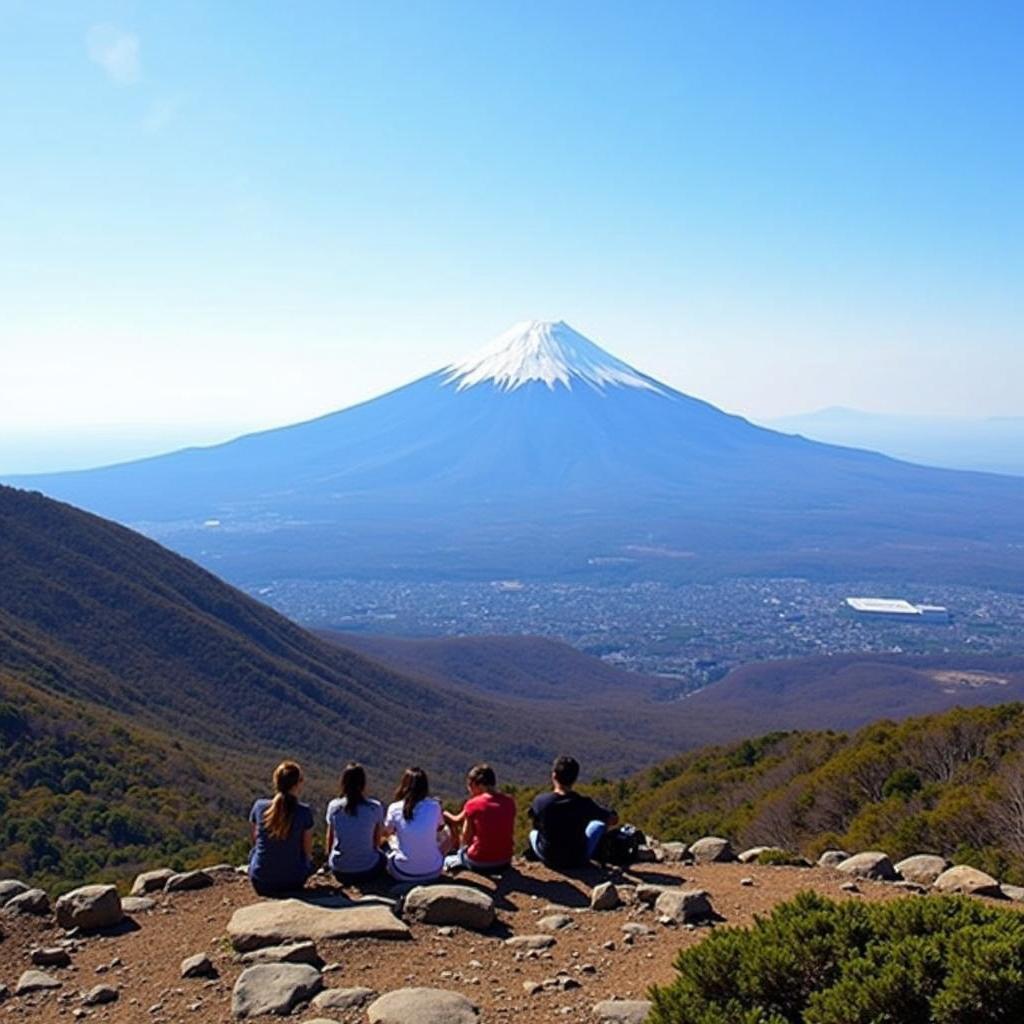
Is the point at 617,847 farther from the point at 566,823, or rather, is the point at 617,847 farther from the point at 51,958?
the point at 51,958

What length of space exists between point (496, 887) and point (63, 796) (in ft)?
59.7

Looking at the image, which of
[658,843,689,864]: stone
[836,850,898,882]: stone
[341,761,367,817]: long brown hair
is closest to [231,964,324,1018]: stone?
[341,761,367,817]: long brown hair

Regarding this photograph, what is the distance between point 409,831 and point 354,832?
0.38m

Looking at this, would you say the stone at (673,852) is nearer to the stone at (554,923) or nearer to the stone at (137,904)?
the stone at (554,923)

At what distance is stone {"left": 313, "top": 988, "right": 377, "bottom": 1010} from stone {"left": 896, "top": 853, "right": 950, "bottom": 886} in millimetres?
4379

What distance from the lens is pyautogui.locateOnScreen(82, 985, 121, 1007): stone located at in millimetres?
5285

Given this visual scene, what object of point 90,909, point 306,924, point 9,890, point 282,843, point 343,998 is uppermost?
point 282,843

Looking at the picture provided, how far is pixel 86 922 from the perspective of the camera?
643cm

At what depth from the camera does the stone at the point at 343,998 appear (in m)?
4.93

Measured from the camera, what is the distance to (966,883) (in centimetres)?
708

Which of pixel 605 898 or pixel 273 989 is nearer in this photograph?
pixel 273 989

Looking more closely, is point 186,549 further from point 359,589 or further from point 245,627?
point 245,627

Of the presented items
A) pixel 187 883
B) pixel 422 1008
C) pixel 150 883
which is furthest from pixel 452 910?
pixel 150 883

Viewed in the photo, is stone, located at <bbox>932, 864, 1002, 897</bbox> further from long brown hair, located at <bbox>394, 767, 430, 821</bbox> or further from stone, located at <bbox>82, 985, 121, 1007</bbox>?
stone, located at <bbox>82, 985, 121, 1007</bbox>
